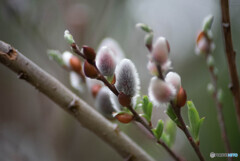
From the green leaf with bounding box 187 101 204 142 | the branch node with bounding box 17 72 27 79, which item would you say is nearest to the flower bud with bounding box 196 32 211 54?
the green leaf with bounding box 187 101 204 142

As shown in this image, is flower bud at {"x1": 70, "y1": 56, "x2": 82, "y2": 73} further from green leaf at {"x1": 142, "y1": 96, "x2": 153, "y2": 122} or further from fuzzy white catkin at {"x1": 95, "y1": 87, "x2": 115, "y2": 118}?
green leaf at {"x1": 142, "y1": 96, "x2": 153, "y2": 122}

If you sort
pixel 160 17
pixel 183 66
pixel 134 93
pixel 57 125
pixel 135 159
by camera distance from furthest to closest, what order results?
pixel 183 66 < pixel 160 17 < pixel 57 125 < pixel 135 159 < pixel 134 93

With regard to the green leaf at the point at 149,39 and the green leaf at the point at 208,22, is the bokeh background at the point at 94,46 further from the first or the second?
the green leaf at the point at 149,39

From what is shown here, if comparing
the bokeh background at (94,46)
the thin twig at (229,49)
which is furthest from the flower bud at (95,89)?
the bokeh background at (94,46)

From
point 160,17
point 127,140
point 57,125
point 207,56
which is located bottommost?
point 57,125

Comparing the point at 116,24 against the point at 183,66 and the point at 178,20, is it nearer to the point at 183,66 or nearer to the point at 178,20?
the point at 178,20

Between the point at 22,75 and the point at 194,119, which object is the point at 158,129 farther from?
the point at 22,75

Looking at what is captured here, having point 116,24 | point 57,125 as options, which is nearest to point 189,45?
point 116,24
